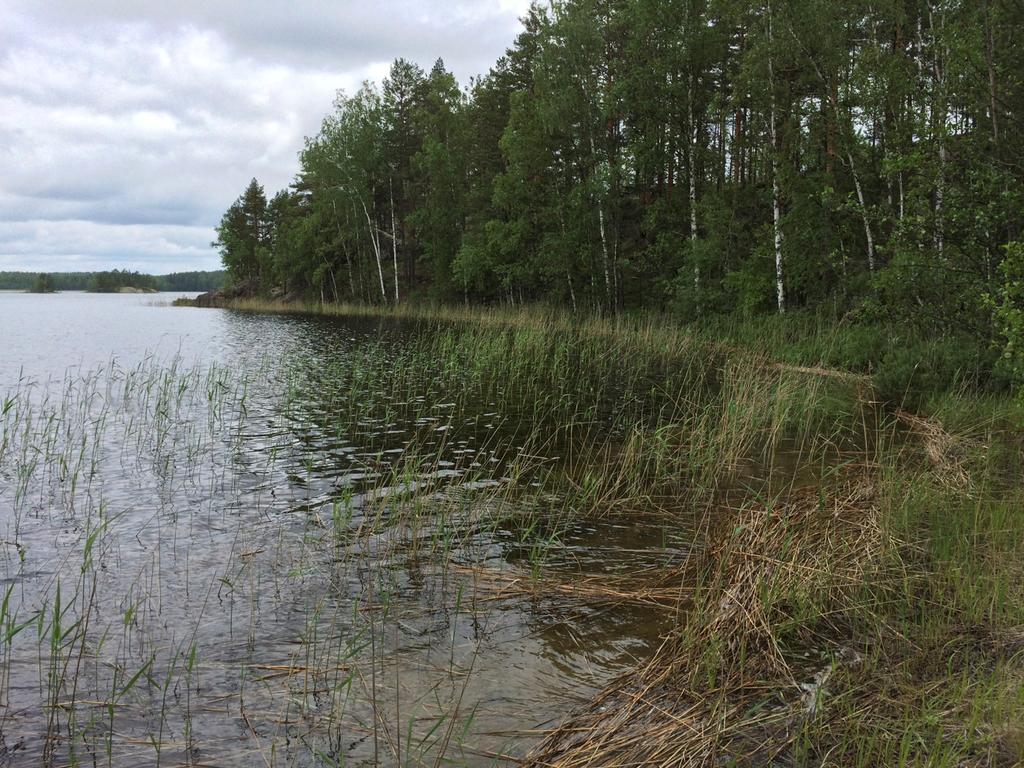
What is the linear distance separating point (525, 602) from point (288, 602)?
1851mm

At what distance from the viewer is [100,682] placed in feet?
13.0

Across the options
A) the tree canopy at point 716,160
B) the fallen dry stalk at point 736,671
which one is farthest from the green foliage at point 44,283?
the fallen dry stalk at point 736,671

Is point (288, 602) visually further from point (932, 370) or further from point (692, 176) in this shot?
point (692, 176)

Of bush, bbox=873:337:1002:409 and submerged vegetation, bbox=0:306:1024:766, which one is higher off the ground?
bush, bbox=873:337:1002:409

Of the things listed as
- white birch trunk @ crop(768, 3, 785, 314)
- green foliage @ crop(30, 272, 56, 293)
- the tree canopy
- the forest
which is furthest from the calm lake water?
green foliage @ crop(30, 272, 56, 293)

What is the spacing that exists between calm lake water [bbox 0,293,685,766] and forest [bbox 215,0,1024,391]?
5974mm

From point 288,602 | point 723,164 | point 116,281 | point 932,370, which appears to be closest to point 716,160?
point 723,164

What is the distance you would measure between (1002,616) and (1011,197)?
29.3ft

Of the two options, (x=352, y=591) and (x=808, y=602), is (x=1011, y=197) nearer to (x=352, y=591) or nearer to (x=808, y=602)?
(x=808, y=602)

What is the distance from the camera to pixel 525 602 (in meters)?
5.12

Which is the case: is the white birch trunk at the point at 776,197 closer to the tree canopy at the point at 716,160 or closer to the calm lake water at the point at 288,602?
the tree canopy at the point at 716,160

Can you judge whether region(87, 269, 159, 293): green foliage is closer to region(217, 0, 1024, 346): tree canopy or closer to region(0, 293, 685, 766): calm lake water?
region(217, 0, 1024, 346): tree canopy

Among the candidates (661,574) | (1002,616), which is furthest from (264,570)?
(1002,616)

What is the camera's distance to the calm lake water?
3531 mm
